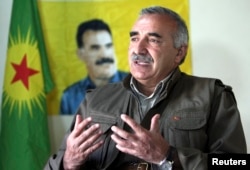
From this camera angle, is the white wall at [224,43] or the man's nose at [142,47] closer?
the man's nose at [142,47]


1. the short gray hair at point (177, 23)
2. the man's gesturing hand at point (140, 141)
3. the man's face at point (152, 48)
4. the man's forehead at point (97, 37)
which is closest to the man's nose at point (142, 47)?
the man's face at point (152, 48)

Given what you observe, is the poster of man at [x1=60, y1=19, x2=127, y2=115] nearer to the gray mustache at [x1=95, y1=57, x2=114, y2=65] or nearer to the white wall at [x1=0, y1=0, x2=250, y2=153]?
the gray mustache at [x1=95, y1=57, x2=114, y2=65]

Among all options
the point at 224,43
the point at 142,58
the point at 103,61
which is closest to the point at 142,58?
the point at 142,58

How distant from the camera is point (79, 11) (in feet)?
6.21

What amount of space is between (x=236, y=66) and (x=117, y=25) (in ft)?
2.23

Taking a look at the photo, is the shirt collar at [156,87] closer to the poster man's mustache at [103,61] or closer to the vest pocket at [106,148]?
the vest pocket at [106,148]

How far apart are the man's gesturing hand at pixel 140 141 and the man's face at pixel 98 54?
83cm

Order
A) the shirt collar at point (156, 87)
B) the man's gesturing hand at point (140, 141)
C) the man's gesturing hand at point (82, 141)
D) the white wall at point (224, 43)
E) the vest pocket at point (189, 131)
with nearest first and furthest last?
the man's gesturing hand at point (140, 141) → the man's gesturing hand at point (82, 141) → the vest pocket at point (189, 131) → the shirt collar at point (156, 87) → the white wall at point (224, 43)

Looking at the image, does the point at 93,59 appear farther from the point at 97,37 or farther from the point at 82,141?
the point at 82,141

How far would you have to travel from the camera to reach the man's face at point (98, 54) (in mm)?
1865

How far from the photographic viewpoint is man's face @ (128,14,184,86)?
140 cm

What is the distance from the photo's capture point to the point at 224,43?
6.12 ft

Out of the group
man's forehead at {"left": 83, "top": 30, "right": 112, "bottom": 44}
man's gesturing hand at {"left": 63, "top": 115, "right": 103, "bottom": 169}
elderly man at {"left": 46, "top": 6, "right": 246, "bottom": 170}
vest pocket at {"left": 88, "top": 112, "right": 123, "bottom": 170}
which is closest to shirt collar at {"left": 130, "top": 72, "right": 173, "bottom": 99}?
elderly man at {"left": 46, "top": 6, "right": 246, "bottom": 170}

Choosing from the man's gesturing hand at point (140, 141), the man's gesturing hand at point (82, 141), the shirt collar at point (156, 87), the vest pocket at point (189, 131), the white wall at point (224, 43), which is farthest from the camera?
the white wall at point (224, 43)
